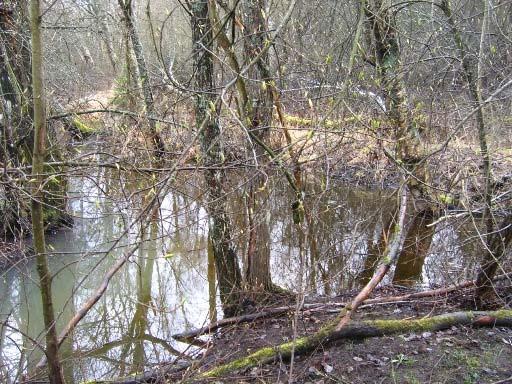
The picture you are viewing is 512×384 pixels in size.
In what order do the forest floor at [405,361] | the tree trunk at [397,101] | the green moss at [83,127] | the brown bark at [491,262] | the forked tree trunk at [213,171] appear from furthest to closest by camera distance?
the green moss at [83,127] < the tree trunk at [397,101] < the forked tree trunk at [213,171] < the brown bark at [491,262] < the forest floor at [405,361]

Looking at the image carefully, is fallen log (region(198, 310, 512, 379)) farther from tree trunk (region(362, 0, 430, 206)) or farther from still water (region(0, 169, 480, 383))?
tree trunk (region(362, 0, 430, 206))

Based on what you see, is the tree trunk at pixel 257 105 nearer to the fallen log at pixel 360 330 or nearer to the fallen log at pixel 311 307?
the fallen log at pixel 311 307

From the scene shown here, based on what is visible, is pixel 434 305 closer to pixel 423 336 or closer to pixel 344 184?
pixel 423 336

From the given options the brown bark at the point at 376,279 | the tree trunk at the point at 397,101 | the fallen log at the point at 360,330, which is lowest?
the fallen log at the point at 360,330

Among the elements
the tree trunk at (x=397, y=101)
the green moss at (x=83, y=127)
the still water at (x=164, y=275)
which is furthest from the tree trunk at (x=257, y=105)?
the green moss at (x=83, y=127)

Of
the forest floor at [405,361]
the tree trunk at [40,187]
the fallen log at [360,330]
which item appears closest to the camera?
the tree trunk at [40,187]

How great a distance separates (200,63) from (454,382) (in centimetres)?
355

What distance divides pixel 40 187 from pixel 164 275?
477 cm

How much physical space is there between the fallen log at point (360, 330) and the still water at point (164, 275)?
67cm

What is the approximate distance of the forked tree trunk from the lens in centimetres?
462

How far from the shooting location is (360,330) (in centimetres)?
419

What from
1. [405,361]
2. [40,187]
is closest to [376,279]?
[405,361]

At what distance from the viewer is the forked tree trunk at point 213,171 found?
4625mm

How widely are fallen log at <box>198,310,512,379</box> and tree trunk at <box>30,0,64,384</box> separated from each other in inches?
49.8
